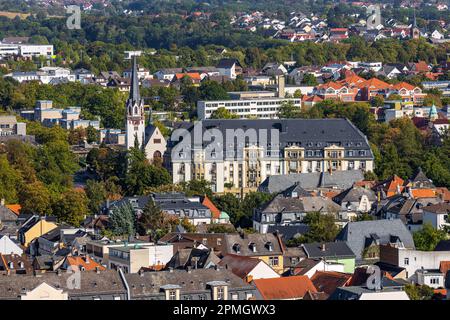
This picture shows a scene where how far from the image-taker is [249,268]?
19.1m

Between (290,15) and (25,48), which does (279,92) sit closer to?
(25,48)

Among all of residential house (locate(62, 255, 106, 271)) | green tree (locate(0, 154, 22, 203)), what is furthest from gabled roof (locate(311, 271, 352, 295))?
green tree (locate(0, 154, 22, 203))

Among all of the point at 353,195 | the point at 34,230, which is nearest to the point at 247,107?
the point at 353,195

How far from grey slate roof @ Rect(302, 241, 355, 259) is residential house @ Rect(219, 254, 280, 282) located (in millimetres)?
2981

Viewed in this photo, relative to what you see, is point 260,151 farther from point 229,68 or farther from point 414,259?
point 229,68

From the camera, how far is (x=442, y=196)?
33.2 m

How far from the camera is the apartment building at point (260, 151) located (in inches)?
1497

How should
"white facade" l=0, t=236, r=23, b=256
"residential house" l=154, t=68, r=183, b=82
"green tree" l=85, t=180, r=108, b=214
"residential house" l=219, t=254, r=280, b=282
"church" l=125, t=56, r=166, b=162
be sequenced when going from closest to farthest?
1. "residential house" l=219, t=254, r=280, b=282
2. "white facade" l=0, t=236, r=23, b=256
3. "green tree" l=85, t=180, r=108, b=214
4. "church" l=125, t=56, r=166, b=162
5. "residential house" l=154, t=68, r=183, b=82

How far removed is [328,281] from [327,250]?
14.6 feet

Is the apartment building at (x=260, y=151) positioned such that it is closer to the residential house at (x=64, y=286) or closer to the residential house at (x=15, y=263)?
the residential house at (x=15, y=263)

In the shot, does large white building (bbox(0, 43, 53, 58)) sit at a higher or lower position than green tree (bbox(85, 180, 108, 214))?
higher

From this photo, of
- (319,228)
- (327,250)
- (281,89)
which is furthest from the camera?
(281,89)

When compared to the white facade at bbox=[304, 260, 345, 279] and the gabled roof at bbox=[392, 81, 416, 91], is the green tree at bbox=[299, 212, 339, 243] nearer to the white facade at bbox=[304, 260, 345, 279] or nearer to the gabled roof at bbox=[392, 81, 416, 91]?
the white facade at bbox=[304, 260, 345, 279]

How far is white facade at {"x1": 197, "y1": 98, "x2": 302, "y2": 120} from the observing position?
5525 cm
